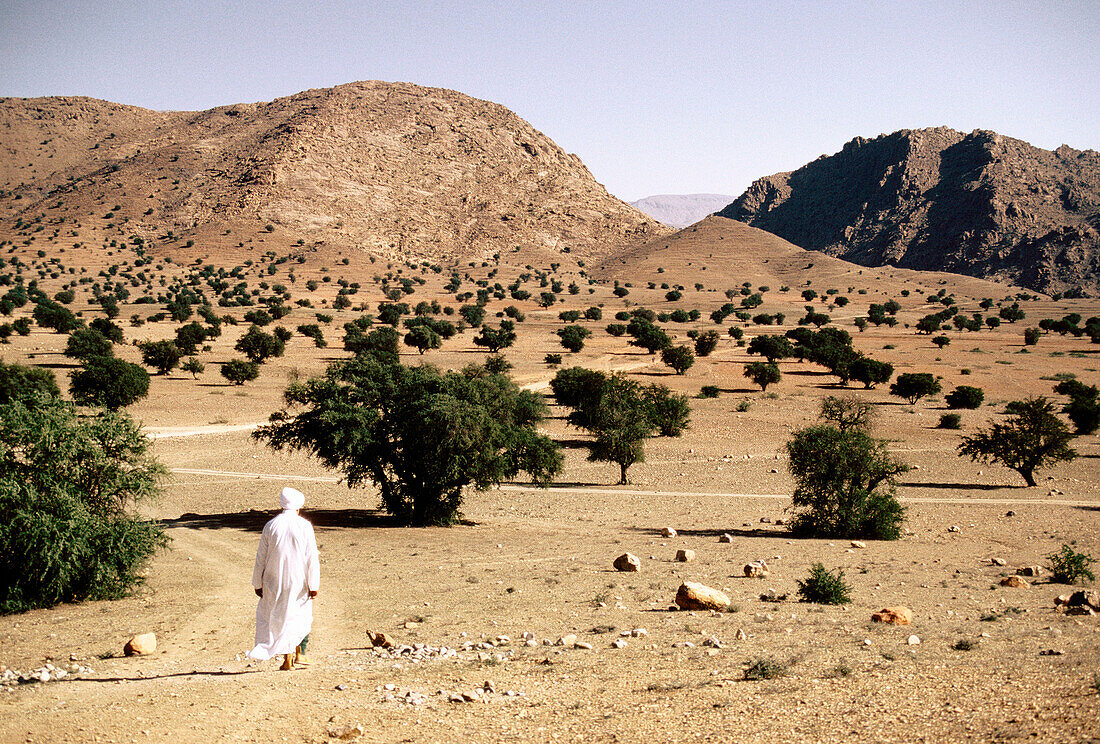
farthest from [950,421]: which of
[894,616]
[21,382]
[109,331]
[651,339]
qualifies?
[109,331]

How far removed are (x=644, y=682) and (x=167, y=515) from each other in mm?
20416

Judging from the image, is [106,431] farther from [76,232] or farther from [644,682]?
[76,232]

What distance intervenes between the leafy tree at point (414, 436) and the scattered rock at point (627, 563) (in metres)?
7.32

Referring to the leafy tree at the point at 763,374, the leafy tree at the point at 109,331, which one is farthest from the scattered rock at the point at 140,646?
the leafy tree at the point at 109,331

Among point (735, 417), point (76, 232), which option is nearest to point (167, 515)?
point (735, 417)

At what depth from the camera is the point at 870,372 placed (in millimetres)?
57062

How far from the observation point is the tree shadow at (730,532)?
2236 cm

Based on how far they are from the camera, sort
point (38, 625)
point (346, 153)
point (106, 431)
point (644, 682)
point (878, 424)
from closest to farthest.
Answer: point (644, 682) < point (38, 625) < point (106, 431) < point (878, 424) < point (346, 153)

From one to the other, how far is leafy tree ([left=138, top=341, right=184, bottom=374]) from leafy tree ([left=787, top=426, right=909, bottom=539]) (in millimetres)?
48254

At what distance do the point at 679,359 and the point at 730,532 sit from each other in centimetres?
4156

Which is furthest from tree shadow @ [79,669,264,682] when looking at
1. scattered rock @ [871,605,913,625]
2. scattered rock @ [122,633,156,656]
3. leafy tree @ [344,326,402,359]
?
leafy tree @ [344,326,402,359]

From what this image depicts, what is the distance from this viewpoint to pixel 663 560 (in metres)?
18.3

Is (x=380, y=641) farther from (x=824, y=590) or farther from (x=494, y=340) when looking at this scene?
(x=494, y=340)

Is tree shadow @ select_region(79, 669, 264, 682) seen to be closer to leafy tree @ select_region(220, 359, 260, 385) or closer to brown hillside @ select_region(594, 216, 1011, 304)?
leafy tree @ select_region(220, 359, 260, 385)
